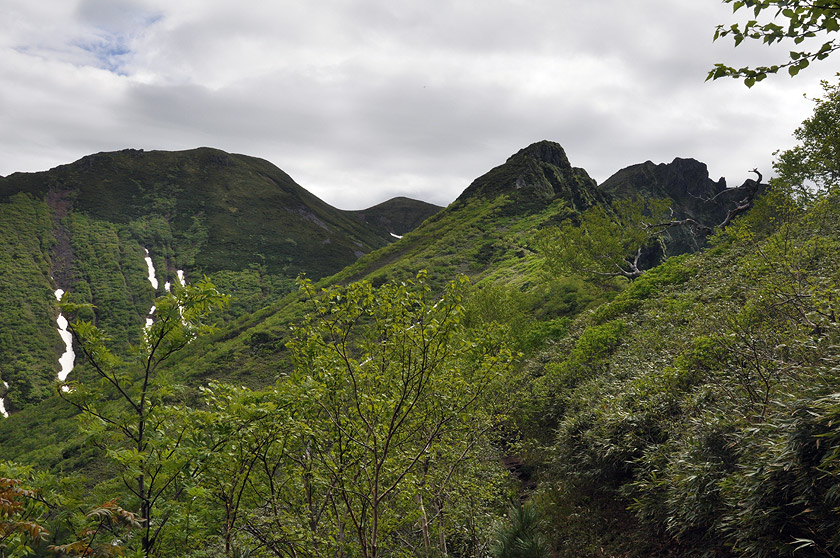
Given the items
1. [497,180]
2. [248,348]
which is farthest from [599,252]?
[497,180]

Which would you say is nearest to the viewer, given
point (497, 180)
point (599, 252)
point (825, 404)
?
point (825, 404)

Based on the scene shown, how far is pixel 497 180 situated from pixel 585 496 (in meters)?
106

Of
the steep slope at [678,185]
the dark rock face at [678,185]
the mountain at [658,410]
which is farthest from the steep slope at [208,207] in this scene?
the steep slope at [678,185]

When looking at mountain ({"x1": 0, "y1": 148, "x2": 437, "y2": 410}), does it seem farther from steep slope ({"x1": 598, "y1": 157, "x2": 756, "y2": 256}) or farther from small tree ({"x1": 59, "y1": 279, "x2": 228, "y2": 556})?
steep slope ({"x1": 598, "y1": 157, "x2": 756, "y2": 256})

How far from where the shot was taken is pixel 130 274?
11306 cm

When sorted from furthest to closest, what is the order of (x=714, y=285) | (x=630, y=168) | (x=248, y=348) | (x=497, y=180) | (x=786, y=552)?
(x=630, y=168), (x=497, y=180), (x=248, y=348), (x=714, y=285), (x=786, y=552)

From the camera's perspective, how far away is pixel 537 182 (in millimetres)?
105938

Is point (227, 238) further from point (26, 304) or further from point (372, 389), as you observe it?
point (372, 389)

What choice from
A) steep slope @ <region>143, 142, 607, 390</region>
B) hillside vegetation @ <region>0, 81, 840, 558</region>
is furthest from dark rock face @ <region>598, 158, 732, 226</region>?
hillside vegetation @ <region>0, 81, 840, 558</region>

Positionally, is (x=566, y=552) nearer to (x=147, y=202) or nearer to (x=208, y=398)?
(x=208, y=398)

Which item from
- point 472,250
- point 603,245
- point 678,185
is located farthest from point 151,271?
point 678,185

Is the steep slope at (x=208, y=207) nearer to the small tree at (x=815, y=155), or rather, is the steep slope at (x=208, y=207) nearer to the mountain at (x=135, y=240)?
the mountain at (x=135, y=240)

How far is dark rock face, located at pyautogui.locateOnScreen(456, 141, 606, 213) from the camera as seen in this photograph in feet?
325

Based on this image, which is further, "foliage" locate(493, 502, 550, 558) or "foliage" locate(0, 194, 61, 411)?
"foliage" locate(0, 194, 61, 411)
